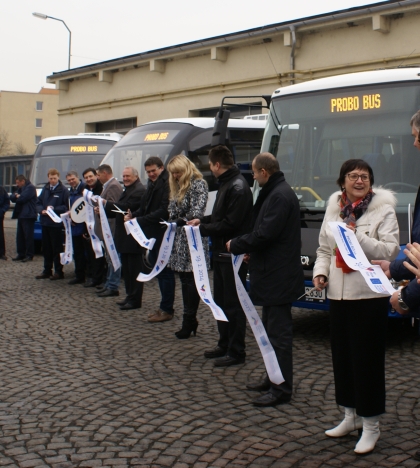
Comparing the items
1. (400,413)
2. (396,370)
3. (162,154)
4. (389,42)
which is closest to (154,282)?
(162,154)

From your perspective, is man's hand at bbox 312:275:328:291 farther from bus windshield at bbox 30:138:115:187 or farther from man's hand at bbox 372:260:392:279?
bus windshield at bbox 30:138:115:187

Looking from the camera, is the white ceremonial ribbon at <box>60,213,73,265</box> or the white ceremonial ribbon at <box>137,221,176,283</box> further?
the white ceremonial ribbon at <box>60,213,73,265</box>

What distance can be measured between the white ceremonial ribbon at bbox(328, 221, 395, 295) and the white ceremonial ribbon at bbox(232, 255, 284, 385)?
1333 mm

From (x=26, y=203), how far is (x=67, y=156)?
1950 mm

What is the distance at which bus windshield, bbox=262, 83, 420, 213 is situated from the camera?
7766mm

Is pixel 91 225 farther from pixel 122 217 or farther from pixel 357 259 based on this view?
pixel 357 259

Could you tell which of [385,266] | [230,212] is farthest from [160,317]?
[385,266]

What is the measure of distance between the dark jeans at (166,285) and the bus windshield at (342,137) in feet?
5.77

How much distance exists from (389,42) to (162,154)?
27.9 ft

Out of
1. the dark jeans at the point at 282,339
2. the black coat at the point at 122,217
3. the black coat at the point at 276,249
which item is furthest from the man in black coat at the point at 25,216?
the dark jeans at the point at 282,339

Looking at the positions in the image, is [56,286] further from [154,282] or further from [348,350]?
[348,350]

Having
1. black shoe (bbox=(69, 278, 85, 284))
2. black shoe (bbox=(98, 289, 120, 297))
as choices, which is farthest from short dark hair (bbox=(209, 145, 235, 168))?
black shoe (bbox=(69, 278, 85, 284))

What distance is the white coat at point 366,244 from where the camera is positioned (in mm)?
4668

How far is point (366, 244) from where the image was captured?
4.73 meters
